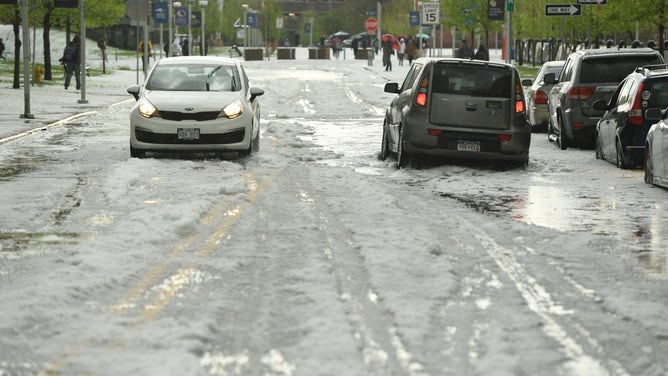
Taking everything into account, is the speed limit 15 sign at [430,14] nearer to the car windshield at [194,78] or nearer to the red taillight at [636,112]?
the car windshield at [194,78]

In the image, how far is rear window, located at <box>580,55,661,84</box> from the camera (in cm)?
2206

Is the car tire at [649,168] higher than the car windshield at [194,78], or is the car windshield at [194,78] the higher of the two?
the car windshield at [194,78]

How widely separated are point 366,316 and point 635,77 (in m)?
11.7

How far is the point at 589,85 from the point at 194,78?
626 cm

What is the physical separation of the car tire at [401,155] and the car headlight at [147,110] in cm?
351

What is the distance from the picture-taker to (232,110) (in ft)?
64.2

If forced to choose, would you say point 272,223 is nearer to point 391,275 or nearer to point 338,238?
point 338,238

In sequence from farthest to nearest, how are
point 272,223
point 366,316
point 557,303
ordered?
point 272,223 → point 557,303 → point 366,316

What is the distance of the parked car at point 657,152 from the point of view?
15.6 metres

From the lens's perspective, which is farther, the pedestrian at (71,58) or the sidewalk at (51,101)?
the pedestrian at (71,58)

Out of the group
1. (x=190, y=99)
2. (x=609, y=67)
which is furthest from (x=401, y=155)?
(x=609, y=67)

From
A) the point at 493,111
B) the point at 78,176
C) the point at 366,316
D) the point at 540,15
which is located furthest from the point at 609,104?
the point at 540,15

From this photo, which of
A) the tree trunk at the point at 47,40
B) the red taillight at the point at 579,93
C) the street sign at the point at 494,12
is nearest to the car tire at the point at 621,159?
the red taillight at the point at 579,93

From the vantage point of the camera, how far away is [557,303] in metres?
8.56
